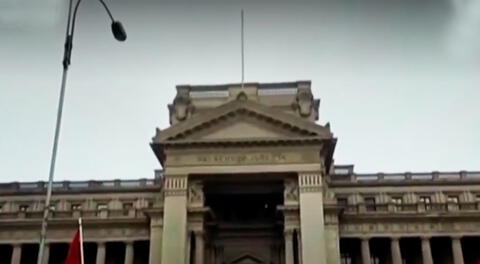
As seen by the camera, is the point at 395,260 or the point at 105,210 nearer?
the point at 395,260

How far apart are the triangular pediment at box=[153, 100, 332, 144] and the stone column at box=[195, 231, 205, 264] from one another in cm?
790

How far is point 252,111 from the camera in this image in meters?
50.7

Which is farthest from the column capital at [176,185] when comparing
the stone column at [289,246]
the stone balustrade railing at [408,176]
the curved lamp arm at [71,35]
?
the curved lamp arm at [71,35]

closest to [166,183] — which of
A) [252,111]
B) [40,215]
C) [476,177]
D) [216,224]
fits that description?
[216,224]

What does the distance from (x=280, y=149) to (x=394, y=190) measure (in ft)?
50.5

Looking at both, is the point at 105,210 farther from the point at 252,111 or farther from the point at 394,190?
the point at 394,190

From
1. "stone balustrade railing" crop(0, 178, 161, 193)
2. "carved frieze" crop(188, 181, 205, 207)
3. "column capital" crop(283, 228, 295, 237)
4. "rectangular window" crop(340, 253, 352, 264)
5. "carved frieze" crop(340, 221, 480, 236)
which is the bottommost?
"rectangular window" crop(340, 253, 352, 264)

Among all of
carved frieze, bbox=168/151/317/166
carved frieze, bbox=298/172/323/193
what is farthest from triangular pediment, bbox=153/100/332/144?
carved frieze, bbox=298/172/323/193

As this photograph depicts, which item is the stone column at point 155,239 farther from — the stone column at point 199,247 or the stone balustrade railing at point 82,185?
Result: the stone balustrade railing at point 82,185

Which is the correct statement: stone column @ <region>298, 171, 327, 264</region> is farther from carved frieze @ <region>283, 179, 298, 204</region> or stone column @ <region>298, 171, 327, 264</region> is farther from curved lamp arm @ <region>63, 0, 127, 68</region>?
curved lamp arm @ <region>63, 0, 127, 68</region>

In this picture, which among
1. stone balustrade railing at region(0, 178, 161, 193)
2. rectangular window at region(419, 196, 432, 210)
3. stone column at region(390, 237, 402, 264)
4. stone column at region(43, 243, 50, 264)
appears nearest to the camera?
stone column at region(390, 237, 402, 264)

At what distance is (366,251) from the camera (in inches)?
2015

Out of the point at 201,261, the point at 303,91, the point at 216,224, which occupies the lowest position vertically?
the point at 201,261

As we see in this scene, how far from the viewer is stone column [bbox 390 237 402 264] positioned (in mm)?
50438
